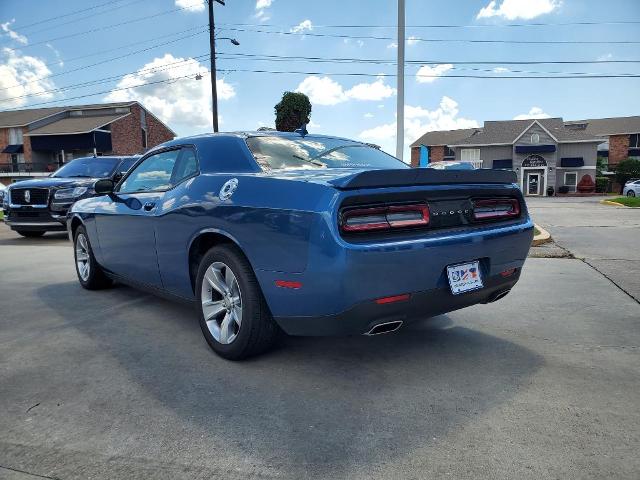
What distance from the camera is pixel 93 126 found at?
43.0 m

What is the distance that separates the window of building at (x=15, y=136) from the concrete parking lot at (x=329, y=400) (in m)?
49.5

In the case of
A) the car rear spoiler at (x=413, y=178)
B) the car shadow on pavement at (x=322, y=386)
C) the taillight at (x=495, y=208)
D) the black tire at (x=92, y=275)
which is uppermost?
the car rear spoiler at (x=413, y=178)

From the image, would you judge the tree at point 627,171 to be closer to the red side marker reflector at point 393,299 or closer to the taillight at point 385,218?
the taillight at point 385,218

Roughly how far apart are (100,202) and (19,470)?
3256mm

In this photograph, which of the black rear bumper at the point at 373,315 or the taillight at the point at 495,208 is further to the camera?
the taillight at the point at 495,208

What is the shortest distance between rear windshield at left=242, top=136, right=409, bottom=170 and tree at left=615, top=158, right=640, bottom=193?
48.8 meters

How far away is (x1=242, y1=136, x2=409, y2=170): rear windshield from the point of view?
3471 millimetres

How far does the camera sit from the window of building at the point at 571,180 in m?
43.9

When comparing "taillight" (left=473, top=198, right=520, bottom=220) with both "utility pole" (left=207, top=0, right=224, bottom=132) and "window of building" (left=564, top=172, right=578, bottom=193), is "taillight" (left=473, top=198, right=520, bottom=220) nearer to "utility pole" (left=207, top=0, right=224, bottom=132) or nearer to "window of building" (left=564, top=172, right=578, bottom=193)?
"utility pole" (left=207, top=0, right=224, bottom=132)

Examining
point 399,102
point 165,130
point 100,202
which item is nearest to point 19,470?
point 100,202

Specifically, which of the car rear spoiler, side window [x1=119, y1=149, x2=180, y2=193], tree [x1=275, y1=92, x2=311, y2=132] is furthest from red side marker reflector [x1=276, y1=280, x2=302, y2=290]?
tree [x1=275, y1=92, x2=311, y2=132]

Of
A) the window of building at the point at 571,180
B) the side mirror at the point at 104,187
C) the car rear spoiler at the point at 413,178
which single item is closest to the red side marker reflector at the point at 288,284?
the car rear spoiler at the point at 413,178

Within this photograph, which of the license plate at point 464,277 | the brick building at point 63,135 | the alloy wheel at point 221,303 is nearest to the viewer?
the license plate at point 464,277

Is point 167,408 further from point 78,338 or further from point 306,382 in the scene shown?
point 78,338
